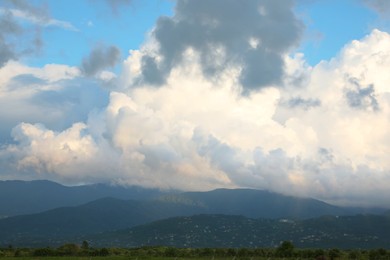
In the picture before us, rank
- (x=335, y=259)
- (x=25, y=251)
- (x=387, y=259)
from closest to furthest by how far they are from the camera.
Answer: (x=335, y=259)
(x=387, y=259)
(x=25, y=251)

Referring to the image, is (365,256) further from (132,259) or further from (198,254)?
(132,259)

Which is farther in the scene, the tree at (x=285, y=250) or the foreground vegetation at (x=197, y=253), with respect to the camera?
the tree at (x=285, y=250)

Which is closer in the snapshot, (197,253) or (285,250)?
(285,250)

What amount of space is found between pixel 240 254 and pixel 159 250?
97.8 feet

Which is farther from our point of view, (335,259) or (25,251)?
(25,251)

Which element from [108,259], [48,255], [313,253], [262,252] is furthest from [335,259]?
[48,255]

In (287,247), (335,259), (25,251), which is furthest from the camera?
(25,251)

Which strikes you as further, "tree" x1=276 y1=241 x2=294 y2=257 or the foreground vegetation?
"tree" x1=276 y1=241 x2=294 y2=257

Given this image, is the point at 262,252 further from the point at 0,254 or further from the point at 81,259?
the point at 0,254

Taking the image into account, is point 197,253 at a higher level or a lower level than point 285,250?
lower

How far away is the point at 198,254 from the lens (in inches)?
6663

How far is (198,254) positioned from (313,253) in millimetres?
39777

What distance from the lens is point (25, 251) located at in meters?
174

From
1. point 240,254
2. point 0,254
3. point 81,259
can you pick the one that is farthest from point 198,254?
point 0,254
